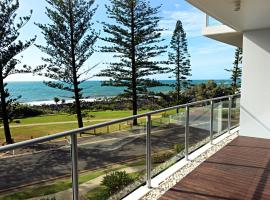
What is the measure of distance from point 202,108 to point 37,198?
352cm

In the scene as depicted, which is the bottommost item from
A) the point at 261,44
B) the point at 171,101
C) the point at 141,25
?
the point at 171,101

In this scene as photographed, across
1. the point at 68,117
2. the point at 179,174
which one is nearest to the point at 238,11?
the point at 179,174

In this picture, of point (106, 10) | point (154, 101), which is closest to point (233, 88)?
point (154, 101)

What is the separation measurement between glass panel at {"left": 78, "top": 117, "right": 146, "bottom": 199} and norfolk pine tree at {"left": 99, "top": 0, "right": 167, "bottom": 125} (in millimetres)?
17928

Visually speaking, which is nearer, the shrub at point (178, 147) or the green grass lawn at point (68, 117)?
the shrub at point (178, 147)

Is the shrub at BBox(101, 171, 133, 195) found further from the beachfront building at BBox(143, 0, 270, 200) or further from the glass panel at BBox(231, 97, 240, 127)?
the glass panel at BBox(231, 97, 240, 127)

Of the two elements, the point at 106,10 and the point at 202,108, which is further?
the point at 106,10

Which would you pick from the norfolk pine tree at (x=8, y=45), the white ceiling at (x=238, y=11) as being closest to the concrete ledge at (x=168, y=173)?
the white ceiling at (x=238, y=11)

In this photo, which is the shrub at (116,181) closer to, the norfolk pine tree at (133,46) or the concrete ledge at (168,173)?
the concrete ledge at (168,173)

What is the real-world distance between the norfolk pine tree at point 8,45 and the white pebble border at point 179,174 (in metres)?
13.5

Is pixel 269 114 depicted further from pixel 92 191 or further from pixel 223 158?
pixel 92 191

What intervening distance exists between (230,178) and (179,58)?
78.8ft

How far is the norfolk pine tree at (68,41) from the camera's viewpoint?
1791cm

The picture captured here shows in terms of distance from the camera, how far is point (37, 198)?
6.88 feet
